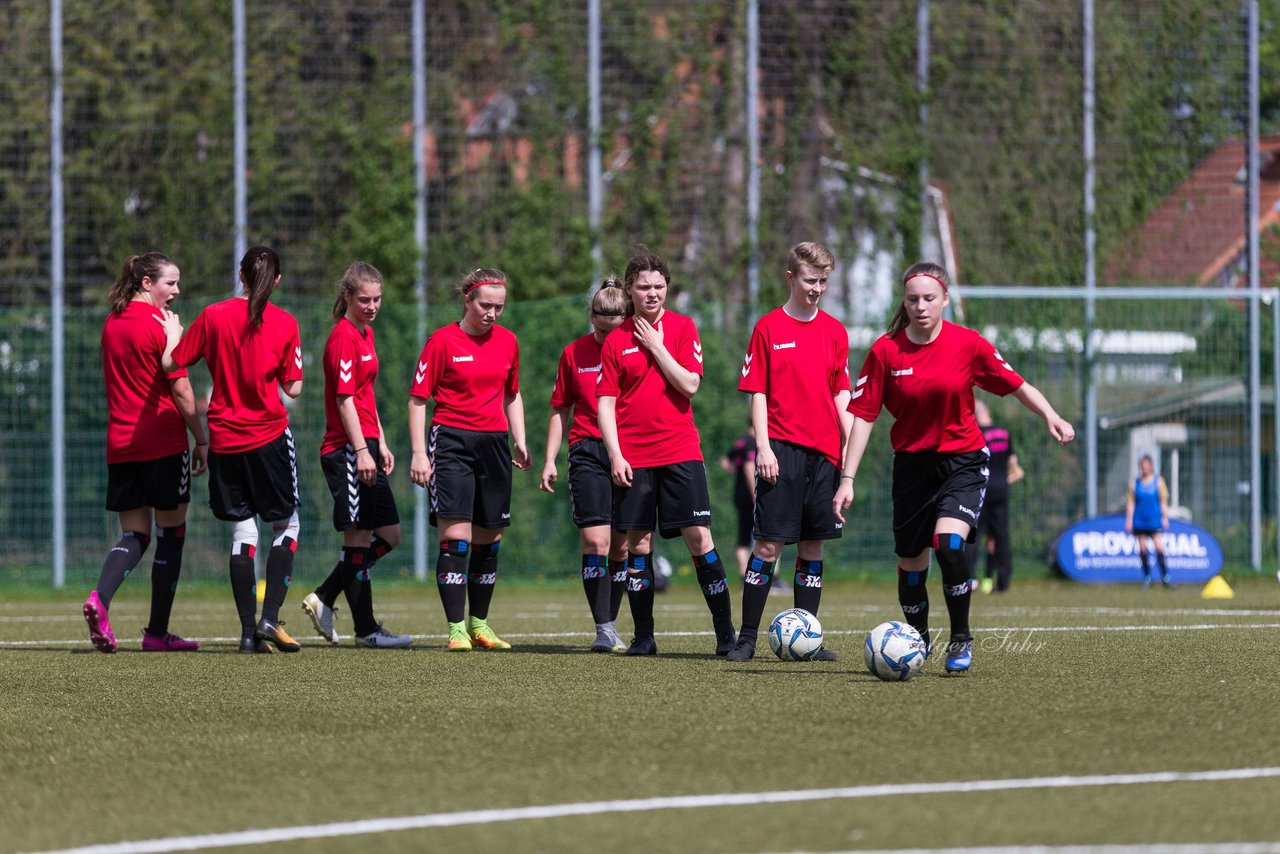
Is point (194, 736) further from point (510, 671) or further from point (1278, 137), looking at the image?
point (1278, 137)

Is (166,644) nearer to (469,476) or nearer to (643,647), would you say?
(469,476)

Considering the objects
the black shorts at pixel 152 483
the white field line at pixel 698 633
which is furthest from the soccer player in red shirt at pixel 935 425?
the black shorts at pixel 152 483

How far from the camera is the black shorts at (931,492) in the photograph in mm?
7602

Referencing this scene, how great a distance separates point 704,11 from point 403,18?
347cm

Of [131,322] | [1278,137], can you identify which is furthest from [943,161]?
[131,322]

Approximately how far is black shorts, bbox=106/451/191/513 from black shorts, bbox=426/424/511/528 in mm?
1329

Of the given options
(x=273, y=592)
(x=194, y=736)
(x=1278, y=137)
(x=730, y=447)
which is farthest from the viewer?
(x=1278, y=137)

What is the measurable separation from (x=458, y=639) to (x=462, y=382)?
135 cm

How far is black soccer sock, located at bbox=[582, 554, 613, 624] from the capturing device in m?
9.12

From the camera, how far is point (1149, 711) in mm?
6117

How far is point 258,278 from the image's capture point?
29.7 feet

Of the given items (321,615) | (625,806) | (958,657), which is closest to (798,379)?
(958,657)

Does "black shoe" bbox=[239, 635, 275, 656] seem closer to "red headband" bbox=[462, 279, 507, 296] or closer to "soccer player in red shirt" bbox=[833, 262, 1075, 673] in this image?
"red headband" bbox=[462, 279, 507, 296]

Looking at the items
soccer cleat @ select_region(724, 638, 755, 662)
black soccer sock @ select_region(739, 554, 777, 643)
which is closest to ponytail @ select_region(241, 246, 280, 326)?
black soccer sock @ select_region(739, 554, 777, 643)
